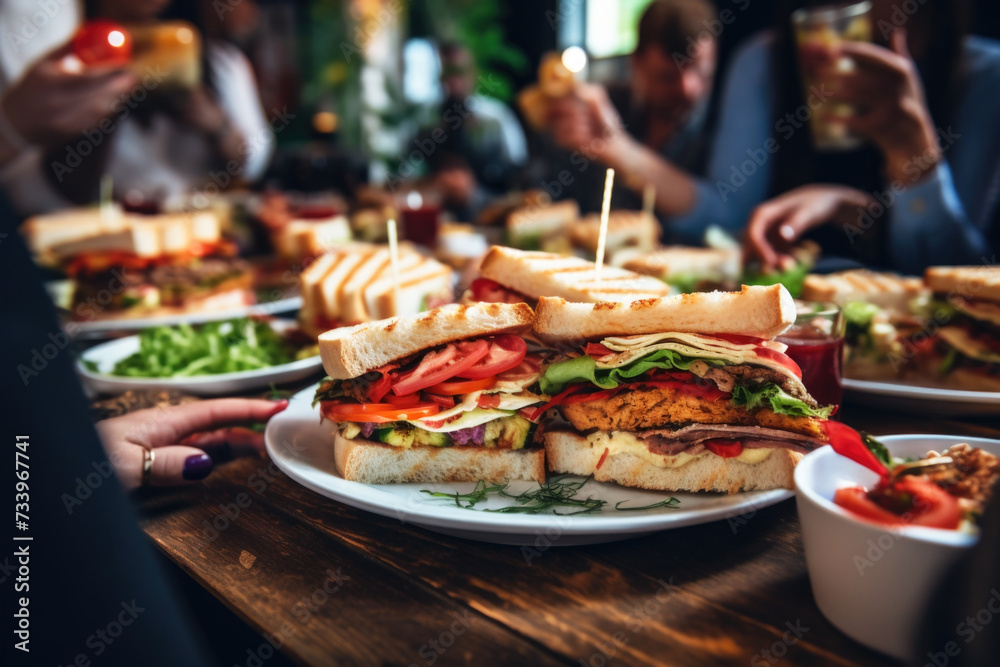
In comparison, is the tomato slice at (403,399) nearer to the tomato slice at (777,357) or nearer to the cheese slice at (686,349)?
the cheese slice at (686,349)

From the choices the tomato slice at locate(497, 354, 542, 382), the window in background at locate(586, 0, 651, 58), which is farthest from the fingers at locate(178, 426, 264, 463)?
the window in background at locate(586, 0, 651, 58)

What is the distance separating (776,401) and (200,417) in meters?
1.38

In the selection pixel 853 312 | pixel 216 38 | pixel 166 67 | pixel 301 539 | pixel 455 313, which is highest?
pixel 216 38

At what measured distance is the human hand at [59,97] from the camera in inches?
145

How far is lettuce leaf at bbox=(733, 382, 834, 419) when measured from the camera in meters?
1.34

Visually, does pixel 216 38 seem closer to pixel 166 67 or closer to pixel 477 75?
pixel 477 75

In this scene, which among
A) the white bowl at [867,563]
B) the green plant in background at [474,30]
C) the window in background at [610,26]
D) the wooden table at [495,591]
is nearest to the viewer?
the white bowl at [867,563]

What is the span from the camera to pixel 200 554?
127cm

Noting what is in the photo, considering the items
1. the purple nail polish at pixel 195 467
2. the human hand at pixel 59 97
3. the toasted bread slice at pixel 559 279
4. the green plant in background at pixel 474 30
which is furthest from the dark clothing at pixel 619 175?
the purple nail polish at pixel 195 467

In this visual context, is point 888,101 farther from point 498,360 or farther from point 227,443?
point 227,443

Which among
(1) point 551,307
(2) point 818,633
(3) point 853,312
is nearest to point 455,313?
(1) point 551,307

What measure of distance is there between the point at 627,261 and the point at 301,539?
236 centimetres

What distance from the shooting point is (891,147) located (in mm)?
3473

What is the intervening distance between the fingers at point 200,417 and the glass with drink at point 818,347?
133 cm
